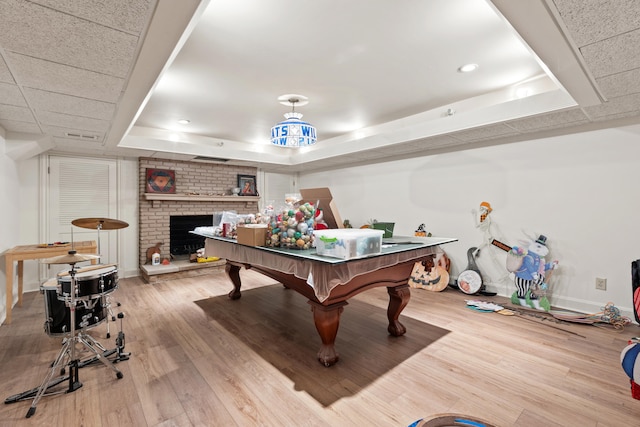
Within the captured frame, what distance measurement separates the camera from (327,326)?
7.16ft

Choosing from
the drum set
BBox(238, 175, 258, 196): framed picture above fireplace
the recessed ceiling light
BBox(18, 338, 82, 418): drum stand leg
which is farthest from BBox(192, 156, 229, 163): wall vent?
the recessed ceiling light

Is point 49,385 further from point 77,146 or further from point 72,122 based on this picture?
point 77,146

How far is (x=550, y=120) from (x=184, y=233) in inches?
244

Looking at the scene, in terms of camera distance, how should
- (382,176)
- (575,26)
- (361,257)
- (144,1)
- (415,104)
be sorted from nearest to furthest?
(144,1) < (575,26) < (361,257) < (415,104) < (382,176)

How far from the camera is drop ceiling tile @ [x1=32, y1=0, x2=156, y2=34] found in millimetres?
1229

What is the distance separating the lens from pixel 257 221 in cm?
302

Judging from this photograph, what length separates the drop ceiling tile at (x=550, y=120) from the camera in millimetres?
2887

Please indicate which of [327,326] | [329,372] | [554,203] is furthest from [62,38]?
[554,203]

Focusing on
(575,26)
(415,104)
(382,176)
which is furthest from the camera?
(382,176)

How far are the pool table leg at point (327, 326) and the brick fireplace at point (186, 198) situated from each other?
14.1ft

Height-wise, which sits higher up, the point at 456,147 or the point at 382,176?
the point at 456,147

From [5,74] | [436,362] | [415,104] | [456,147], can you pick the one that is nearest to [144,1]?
[5,74]

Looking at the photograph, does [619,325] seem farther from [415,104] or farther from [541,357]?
[415,104]

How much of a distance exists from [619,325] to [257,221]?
12.6 feet
